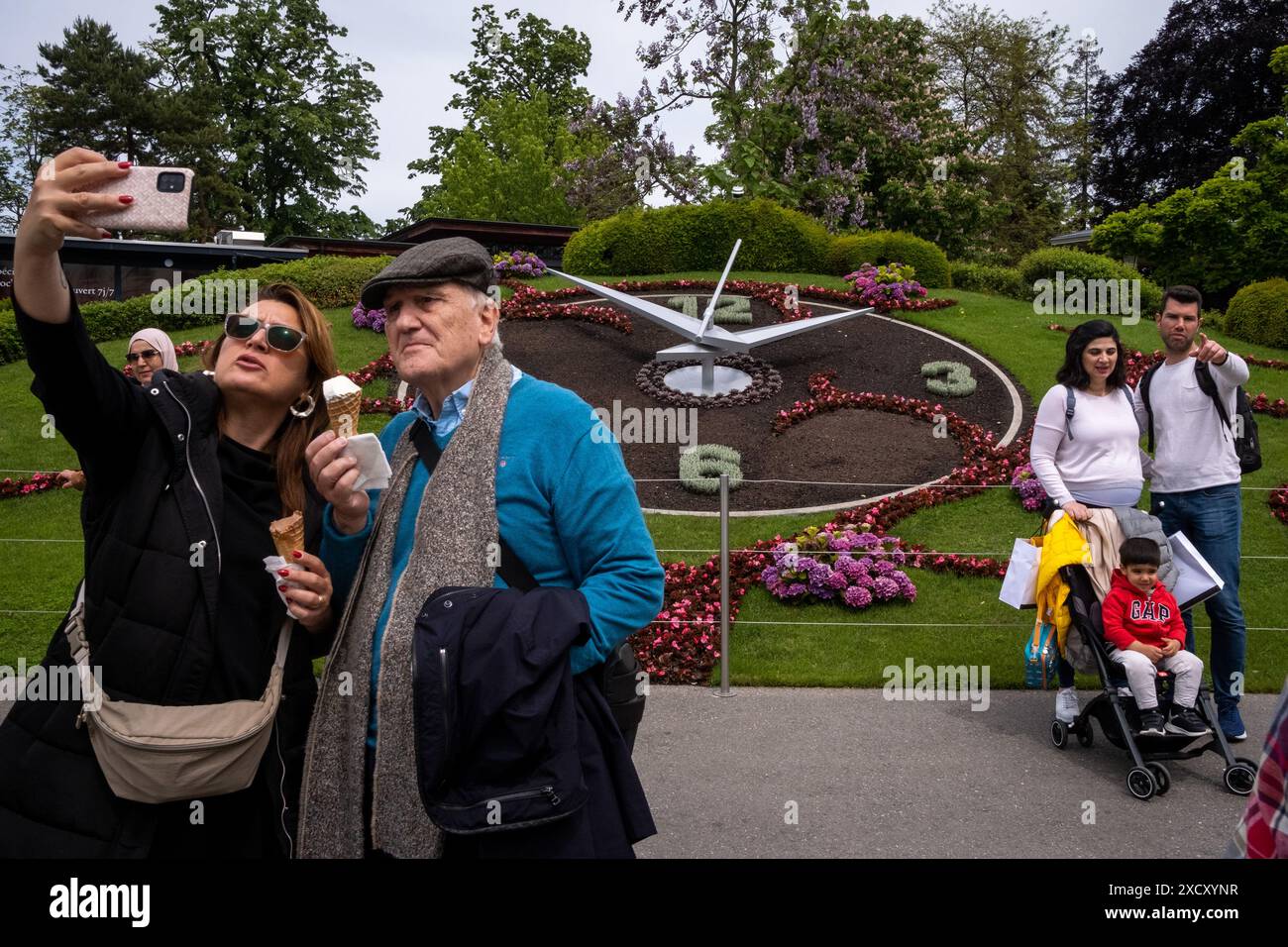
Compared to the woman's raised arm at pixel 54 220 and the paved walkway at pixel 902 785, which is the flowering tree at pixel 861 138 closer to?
the paved walkway at pixel 902 785

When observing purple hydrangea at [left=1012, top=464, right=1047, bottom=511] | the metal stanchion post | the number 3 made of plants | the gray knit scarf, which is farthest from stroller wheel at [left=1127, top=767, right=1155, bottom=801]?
the number 3 made of plants

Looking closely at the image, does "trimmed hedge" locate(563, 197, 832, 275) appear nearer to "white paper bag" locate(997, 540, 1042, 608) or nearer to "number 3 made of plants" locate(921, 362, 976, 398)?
"number 3 made of plants" locate(921, 362, 976, 398)

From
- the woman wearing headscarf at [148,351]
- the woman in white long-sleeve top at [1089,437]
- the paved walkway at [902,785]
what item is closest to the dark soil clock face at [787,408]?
the paved walkway at [902,785]

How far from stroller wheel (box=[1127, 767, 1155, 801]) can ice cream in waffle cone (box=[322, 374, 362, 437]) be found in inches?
171

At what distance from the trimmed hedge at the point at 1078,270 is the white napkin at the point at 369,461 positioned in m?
21.6

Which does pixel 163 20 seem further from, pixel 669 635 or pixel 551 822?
pixel 551 822

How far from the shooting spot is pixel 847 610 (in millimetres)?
8539

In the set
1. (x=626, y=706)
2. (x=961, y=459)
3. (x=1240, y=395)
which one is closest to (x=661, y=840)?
(x=626, y=706)

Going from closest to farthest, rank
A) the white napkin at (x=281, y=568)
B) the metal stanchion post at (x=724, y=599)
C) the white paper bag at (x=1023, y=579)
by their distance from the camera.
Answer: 1. the white napkin at (x=281, y=568)
2. the white paper bag at (x=1023, y=579)
3. the metal stanchion post at (x=724, y=599)

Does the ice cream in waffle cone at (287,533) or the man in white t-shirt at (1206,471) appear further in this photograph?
the man in white t-shirt at (1206,471)

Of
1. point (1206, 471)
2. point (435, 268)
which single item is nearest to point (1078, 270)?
point (1206, 471)

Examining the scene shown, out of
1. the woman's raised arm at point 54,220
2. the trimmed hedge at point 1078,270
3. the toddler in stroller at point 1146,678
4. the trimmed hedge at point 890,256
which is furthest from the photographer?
the trimmed hedge at point 1078,270

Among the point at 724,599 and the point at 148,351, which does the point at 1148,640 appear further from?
the point at 148,351

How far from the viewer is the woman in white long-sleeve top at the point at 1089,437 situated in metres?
5.83
